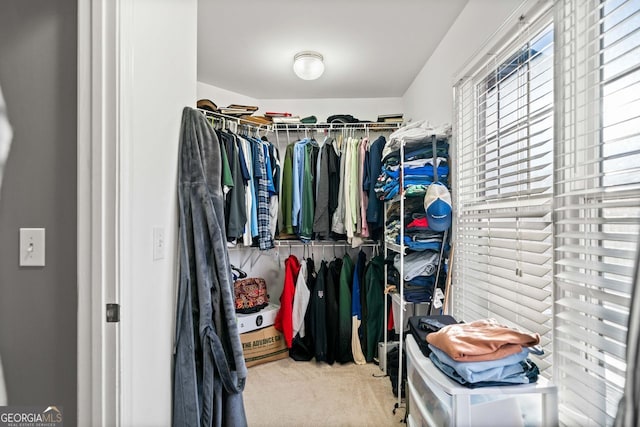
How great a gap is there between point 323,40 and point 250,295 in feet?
6.97

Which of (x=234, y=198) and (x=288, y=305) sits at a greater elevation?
(x=234, y=198)

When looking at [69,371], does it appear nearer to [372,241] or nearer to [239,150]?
[239,150]

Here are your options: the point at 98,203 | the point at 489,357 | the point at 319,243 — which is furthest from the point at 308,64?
the point at 489,357

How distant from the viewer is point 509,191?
1603 millimetres

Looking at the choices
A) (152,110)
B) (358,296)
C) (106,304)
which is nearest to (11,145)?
(152,110)

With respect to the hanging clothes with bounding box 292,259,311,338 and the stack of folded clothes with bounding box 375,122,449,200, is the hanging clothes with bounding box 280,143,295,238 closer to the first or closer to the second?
the hanging clothes with bounding box 292,259,311,338

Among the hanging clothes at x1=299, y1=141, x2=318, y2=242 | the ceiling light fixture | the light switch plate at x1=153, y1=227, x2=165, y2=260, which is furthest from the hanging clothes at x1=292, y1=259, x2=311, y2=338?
the light switch plate at x1=153, y1=227, x2=165, y2=260

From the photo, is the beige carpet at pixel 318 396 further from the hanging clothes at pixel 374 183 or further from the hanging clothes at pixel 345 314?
the hanging clothes at pixel 374 183

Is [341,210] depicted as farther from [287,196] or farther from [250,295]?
[250,295]

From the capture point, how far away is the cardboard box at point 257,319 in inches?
112

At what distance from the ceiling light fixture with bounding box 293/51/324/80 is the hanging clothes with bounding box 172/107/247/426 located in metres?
1.25

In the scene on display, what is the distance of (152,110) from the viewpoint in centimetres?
117

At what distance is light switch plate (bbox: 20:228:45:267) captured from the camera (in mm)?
962

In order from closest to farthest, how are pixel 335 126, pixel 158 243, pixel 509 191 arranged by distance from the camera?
1. pixel 158 243
2. pixel 509 191
3. pixel 335 126
